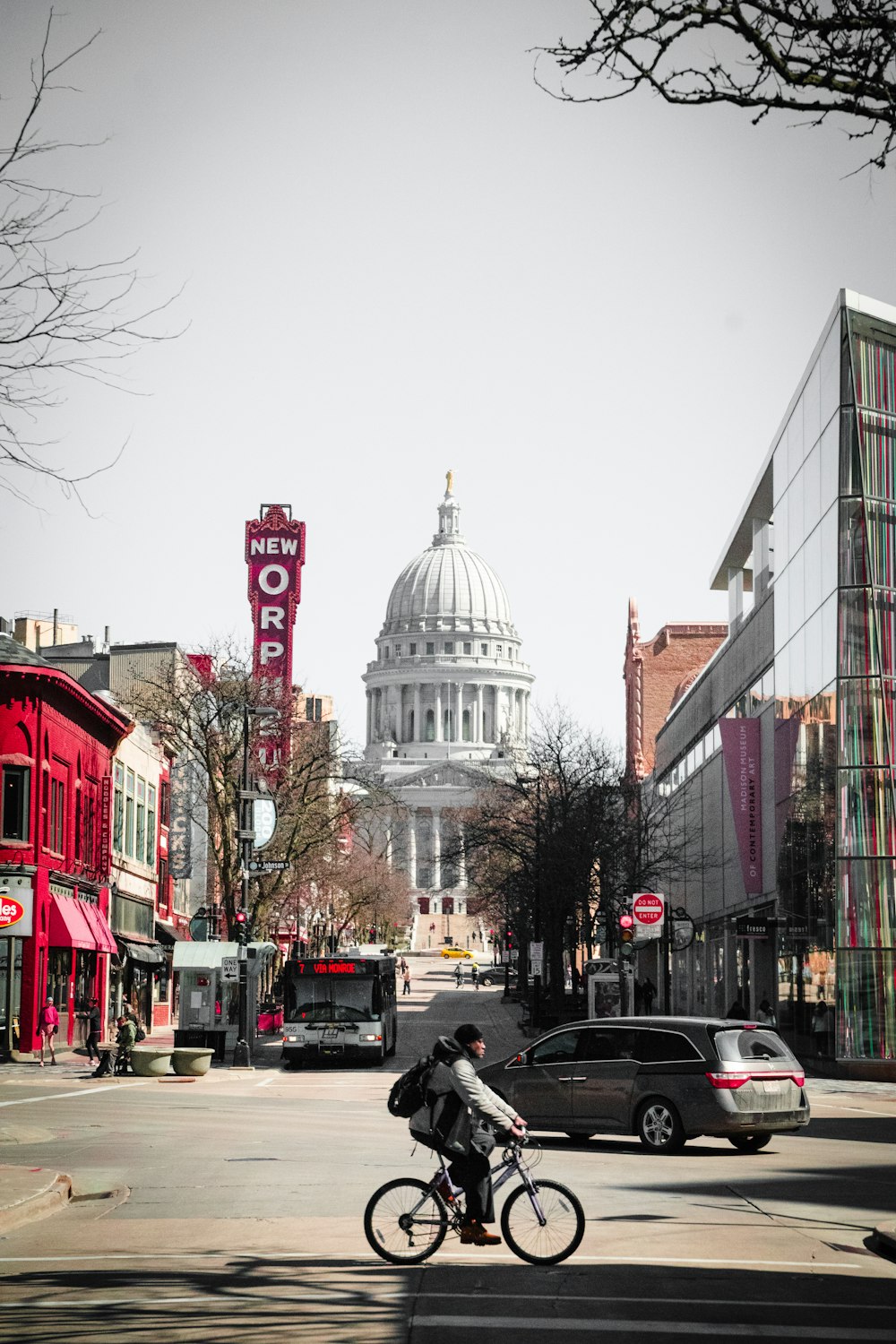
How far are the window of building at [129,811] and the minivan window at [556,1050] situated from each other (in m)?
39.7

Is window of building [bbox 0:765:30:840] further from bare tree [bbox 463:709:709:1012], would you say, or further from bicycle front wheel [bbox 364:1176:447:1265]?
bicycle front wheel [bbox 364:1176:447:1265]

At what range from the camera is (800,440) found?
147 ft

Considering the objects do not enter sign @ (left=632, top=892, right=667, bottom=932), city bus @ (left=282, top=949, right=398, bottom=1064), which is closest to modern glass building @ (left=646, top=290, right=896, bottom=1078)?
do not enter sign @ (left=632, top=892, right=667, bottom=932)

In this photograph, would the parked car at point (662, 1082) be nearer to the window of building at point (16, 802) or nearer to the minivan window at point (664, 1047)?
the minivan window at point (664, 1047)

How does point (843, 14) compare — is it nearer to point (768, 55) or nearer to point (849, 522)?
point (768, 55)

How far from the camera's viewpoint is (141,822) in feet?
212

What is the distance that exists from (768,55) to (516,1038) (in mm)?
48092

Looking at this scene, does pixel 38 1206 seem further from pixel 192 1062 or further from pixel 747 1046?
pixel 192 1062

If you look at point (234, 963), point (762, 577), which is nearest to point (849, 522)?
point (762, 577)

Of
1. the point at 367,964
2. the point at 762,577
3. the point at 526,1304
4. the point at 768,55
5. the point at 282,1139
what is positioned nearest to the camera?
the point at 768,55

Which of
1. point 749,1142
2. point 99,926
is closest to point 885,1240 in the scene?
point 749,1142

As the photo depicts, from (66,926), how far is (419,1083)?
3696 cm

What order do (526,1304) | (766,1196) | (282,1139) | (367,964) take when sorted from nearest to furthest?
1. (526,1304)
2. (766,1196)
3. (282,1139)
4. (367,964)

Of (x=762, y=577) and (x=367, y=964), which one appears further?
(x=762, y=577)
